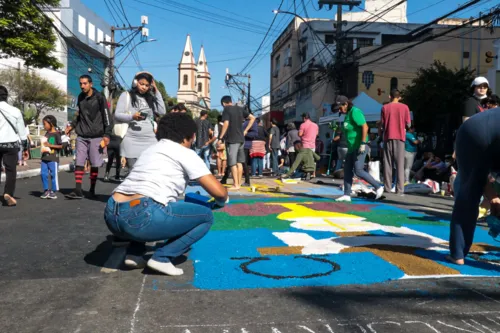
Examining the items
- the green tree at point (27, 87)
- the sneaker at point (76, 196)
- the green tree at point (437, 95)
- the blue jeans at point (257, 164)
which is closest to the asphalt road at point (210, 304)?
the sneaker at point (76, 196)

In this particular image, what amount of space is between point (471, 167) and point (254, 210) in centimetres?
354

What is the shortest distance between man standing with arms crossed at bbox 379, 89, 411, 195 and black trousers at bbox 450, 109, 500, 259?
5339 millimetres

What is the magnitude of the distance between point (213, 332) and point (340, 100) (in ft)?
20.9

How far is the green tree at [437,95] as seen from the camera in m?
27.5

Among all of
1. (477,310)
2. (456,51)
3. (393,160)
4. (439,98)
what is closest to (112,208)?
(477,310)

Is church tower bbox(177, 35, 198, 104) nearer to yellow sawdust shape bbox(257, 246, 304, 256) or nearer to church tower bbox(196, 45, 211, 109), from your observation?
church tower bbox(196, 45, 211, 109)

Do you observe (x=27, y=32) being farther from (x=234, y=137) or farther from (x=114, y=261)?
(x=114, y=261)

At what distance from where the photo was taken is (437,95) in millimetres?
27672

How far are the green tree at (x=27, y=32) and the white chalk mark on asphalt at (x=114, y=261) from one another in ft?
50.9

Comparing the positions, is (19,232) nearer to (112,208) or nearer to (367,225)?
(112,208)

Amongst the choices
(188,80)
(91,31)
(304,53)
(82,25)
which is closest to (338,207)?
(304,53)

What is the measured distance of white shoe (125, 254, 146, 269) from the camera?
138 inches

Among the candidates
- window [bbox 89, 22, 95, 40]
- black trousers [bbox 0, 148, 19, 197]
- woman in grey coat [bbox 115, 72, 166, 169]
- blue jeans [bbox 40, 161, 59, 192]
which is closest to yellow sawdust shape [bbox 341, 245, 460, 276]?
woman in grey coat [bbox 115, 72, 166, 169]

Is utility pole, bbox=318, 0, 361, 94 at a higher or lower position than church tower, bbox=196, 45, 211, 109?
lower
